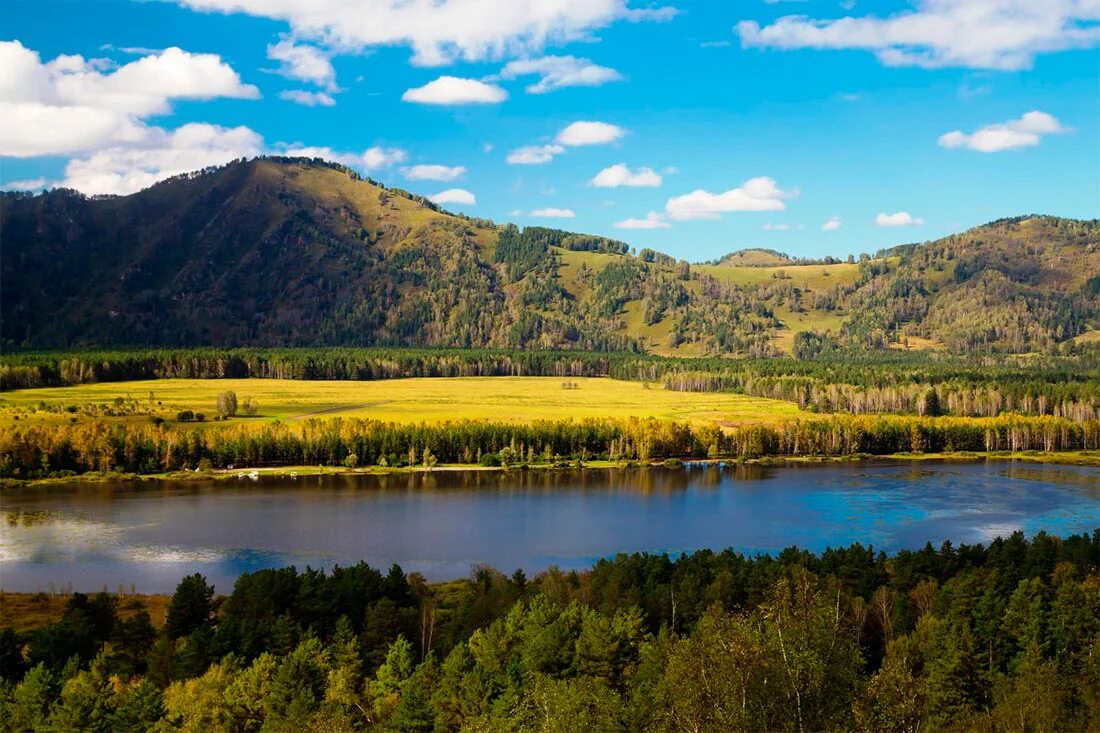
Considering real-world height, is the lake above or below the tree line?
below

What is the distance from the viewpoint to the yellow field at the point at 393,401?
12400 cm

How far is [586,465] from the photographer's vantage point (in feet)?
342

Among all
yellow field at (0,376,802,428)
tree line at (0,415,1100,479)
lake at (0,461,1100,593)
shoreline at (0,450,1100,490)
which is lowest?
lake at (0,461,1100,593)

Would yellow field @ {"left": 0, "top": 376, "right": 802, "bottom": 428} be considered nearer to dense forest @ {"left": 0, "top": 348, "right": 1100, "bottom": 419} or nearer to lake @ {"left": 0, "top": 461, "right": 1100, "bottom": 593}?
dense forest @ {"left": 0, "top": 348, "right": 1100, "bottom": 419}

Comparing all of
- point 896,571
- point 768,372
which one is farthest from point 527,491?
point 768,372

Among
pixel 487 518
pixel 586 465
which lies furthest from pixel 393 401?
pixel 487 518

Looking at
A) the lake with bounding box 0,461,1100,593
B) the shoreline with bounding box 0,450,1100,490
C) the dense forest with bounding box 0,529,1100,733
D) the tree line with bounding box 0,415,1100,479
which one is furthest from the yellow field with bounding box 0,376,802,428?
the dense forest with bounding box 0,529,1100,733

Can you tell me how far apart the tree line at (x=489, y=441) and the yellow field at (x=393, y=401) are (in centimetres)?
1059

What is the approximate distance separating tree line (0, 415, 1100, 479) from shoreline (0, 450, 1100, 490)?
1500 mm

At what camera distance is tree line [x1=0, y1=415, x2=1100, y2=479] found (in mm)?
94188

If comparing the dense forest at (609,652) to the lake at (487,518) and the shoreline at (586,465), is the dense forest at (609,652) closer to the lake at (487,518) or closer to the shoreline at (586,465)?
the lake at (487,518)

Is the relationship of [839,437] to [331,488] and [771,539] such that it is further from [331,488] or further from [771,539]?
[331,488]

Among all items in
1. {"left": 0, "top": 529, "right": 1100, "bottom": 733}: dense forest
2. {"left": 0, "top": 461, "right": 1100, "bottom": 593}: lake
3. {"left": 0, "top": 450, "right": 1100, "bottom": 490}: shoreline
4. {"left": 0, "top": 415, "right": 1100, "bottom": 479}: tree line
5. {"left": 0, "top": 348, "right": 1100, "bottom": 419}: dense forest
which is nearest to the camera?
{"left": 0, "top": 529, "right": 1100, "bottom": 733}: dense forest

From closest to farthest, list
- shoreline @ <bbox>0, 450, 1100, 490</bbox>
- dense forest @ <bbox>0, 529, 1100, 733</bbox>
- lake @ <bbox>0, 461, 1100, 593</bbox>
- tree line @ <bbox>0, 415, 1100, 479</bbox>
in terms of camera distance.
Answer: dense forest @ <bbox>0, 529, 1100, 733</bbox>
lake @ <bbox>0, 461, 1100, 593</bbox>
shoreline @ <bbox>0, 450, 1100, 490</bbox>
tree line @ <bbox>0, 415, 1100, 479</bbox>
